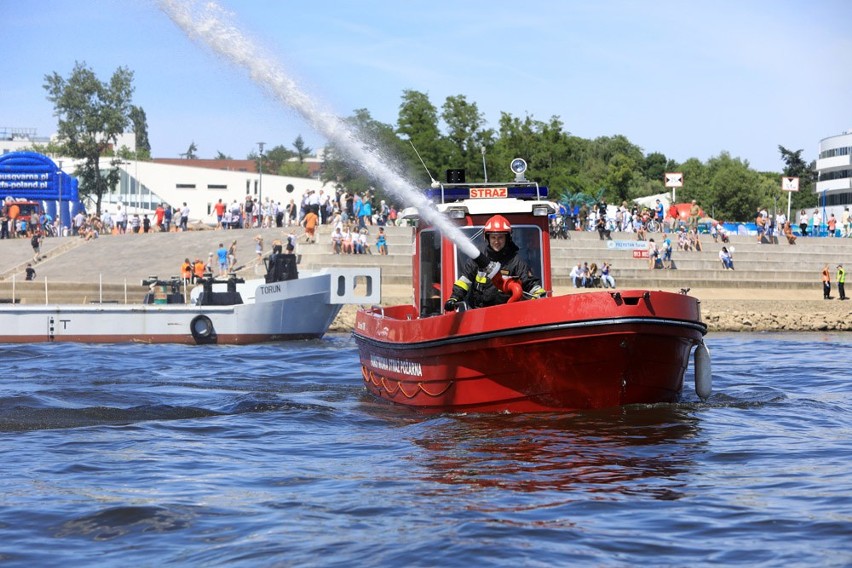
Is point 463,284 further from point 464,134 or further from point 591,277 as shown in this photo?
point 464,134

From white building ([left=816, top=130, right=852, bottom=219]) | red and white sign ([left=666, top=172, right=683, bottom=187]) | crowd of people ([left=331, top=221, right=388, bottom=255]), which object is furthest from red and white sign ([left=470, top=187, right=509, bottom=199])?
white building ([left=816, top=130, right=852, bottom=219])

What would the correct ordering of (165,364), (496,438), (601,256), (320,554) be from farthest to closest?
(601,256)
(165,364)
(496,438)
(320,554)

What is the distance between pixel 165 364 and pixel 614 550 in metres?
15.8

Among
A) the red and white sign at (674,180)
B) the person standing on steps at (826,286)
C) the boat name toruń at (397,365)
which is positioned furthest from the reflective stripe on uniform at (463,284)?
the red and white sign at (674,180)

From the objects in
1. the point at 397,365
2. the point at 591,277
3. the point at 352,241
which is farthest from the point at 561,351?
the point at 352,241

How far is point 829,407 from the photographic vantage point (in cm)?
1448

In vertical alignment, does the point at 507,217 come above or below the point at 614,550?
above

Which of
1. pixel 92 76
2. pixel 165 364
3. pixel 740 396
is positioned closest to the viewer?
pixel 740 396

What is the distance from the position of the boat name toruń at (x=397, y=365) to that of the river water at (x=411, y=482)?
508mm

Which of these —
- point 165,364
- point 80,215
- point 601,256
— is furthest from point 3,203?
point 165,364

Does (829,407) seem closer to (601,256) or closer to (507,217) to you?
(507,217)

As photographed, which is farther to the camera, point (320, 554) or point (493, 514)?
point (493, 514)

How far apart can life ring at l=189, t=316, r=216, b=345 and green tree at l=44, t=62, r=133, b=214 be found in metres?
39.7

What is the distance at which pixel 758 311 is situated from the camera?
39.1 m
